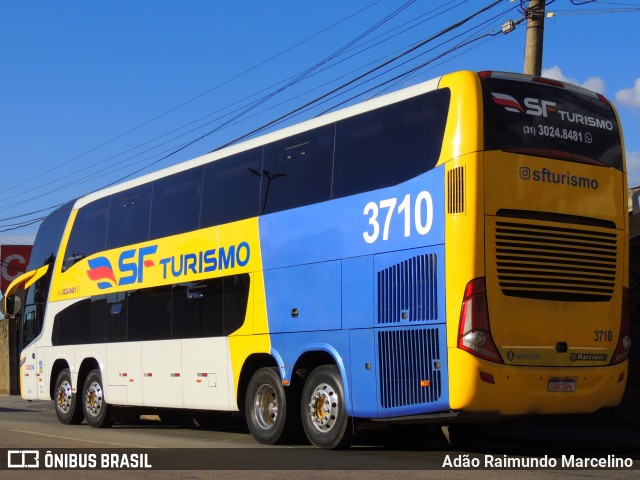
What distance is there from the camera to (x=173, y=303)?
17.0 meters

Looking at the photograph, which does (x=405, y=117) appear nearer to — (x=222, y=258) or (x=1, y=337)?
(x=222, y=258)

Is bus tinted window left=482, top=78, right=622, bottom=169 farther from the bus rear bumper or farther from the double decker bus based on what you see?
the bus rear bumper

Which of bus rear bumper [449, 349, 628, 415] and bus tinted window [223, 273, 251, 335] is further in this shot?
bus tinted window [223, 273, 251, 335]

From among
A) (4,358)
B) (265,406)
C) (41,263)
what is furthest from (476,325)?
(4,358)

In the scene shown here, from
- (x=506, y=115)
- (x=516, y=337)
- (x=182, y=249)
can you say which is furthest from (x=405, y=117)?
(x=182, y=249)

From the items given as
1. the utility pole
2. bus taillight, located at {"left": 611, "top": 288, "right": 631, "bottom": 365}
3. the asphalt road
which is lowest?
the asphalt road

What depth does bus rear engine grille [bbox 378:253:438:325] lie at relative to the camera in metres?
11.8

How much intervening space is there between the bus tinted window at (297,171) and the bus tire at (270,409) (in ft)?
7.92

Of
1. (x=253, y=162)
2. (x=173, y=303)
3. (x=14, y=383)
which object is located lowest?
(x=14, y=383)

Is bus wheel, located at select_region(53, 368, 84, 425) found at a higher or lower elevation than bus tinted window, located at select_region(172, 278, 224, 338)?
lower

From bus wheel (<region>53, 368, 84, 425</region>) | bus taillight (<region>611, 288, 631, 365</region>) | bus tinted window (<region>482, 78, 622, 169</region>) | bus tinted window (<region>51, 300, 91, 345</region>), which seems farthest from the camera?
bus wheel (<region>53, 368, 84, 425</region>)

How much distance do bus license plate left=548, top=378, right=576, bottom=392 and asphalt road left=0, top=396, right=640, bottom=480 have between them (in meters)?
0.51

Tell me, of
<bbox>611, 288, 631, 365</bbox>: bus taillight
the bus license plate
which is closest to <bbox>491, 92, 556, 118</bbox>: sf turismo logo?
<bbox>611, 288, 631, 365</bbox>: bus taillight

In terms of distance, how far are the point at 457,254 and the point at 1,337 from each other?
107 feet
